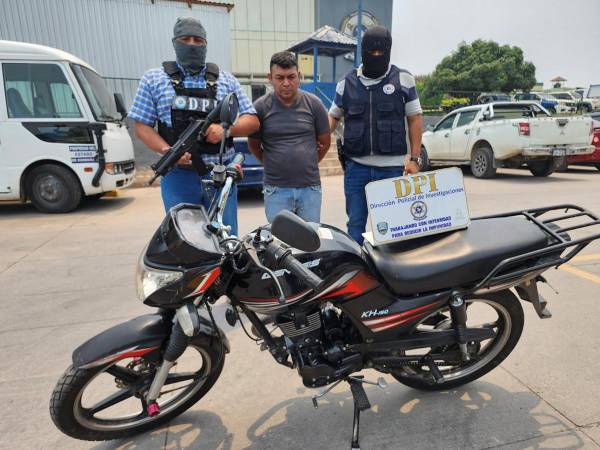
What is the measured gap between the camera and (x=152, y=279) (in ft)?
5.26

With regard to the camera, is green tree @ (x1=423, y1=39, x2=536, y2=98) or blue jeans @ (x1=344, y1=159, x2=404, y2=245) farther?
green tree @ (x1=423, y1=39, x2=536, y2=98)

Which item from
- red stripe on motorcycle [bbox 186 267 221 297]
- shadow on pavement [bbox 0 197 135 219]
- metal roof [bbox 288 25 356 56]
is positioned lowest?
shadow on pavement [bbox 0 197 135 219]

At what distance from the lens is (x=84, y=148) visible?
633 centimetres

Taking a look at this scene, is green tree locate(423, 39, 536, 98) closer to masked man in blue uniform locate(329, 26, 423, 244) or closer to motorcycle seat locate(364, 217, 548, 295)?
masked man in blue uniform locate(329, 26, 423, 244)

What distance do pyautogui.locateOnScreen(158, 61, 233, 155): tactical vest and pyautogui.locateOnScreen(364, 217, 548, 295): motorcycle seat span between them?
4.61 feet

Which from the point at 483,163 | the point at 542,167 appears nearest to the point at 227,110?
the point at 483,163

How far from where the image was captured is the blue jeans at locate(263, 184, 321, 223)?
312 cm

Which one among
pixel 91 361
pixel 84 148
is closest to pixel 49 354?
pixel 91 361

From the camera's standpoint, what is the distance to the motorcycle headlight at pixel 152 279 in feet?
5.21

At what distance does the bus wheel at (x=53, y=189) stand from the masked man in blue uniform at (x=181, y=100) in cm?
447

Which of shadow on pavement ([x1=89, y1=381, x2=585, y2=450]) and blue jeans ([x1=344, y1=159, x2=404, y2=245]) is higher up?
blue jeans ([x1=344, y1=159, x2=404, y2=245])

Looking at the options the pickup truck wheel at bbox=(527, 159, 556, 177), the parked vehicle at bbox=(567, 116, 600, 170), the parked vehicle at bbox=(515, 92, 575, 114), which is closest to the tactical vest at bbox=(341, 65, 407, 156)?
the pickup truck wheel at bbox=(527, 159, 556, 177)

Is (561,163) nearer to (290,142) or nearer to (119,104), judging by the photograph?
(290,142)

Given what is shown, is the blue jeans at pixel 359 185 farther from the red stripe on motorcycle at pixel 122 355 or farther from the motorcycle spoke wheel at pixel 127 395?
the red stripe on motorcycle at pixel 122 355
